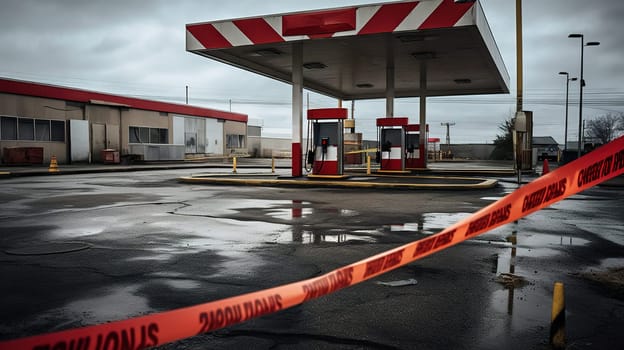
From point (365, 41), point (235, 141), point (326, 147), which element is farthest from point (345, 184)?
point (235, 141)

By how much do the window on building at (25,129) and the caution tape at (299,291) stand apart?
3558cm

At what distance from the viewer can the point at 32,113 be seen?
32.5 metres

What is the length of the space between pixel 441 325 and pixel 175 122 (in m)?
44.7

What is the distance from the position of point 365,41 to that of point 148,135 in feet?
99.7

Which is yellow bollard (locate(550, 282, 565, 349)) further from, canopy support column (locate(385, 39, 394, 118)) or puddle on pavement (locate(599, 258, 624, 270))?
canopy support column (locate(385, 39, 394, 118))

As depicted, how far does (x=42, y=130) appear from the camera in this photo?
33.4 m

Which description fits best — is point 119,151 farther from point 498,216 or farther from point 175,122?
point 498,216

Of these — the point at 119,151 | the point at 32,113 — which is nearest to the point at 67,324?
the point at 32,113

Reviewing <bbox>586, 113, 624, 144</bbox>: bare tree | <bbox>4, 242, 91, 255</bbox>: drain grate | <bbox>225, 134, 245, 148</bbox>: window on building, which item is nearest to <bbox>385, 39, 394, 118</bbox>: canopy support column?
<bbox>4, 242, 91, 255</bbox>: drain grate

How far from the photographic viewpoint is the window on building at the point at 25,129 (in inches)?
1261

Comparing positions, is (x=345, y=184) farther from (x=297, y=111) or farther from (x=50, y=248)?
(x=50, y=248)

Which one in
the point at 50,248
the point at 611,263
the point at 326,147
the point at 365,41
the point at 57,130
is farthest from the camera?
the point at 57,130

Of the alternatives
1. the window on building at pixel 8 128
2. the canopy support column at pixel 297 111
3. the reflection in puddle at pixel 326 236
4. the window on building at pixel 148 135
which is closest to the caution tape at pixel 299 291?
the reflection in puddle at pixel 326 236

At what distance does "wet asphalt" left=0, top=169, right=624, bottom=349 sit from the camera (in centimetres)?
347
